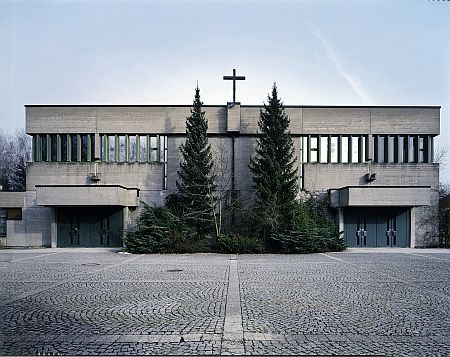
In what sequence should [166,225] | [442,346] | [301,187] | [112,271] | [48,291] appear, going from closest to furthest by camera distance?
1. [442,346]
2. [48,291]
3. [112,271]
4. [166,225]
5. [301,187]

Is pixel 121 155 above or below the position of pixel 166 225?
above

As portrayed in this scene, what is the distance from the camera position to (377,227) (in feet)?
Answer: 88.1

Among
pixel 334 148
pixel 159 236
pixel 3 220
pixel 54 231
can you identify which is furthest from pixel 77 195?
pixel 334 148

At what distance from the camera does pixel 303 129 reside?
91.5 feet

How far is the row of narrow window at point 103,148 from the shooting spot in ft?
91.9

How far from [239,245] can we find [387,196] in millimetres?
10861

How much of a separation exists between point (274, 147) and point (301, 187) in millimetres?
4228

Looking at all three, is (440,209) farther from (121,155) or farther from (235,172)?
(121,155)

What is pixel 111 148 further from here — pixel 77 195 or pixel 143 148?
pixel 77 195

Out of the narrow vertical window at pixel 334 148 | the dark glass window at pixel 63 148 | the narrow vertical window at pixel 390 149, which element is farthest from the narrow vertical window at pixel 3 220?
the narrow vertical window at pixel 390 149

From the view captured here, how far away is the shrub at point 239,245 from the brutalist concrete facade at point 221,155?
5643 millimetres

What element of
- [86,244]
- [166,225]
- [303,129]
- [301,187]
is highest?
[303,129]

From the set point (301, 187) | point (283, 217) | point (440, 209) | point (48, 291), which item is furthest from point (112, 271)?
point (440, 209)

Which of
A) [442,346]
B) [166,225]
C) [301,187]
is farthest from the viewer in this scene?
[301,187]
